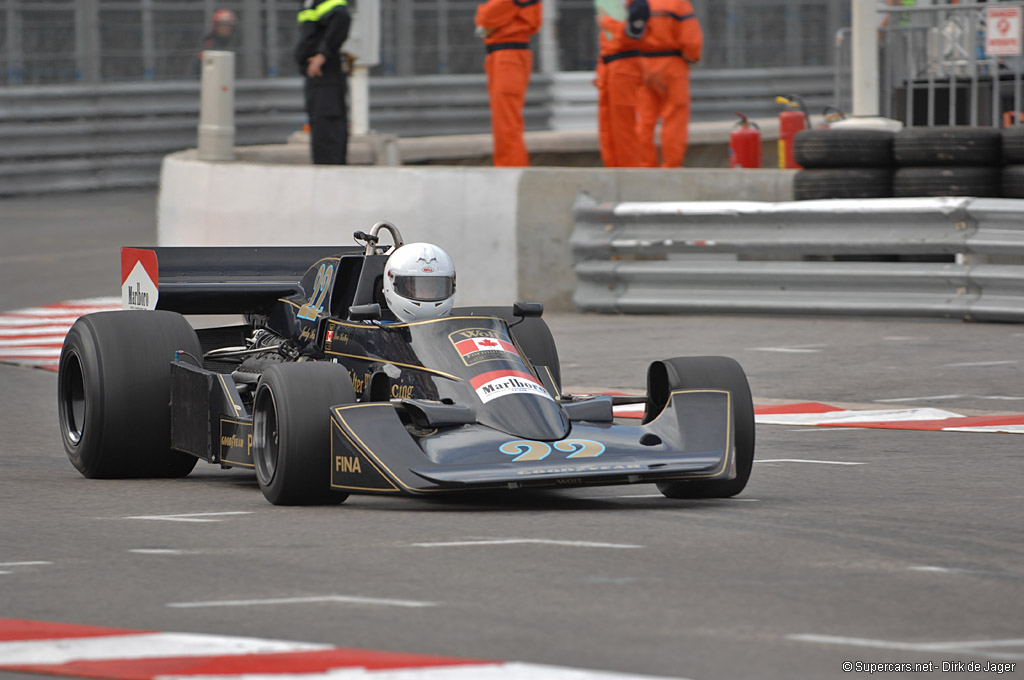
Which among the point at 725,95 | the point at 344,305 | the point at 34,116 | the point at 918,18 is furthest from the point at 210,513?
the point at 725,95

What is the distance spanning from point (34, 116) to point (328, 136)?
1018cm

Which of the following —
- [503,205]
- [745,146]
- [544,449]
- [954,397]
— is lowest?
[954,397]

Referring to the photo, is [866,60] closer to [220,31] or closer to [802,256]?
[802,256]

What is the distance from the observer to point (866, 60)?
1612cm

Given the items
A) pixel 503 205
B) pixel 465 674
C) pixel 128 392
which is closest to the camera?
pixel 465 674

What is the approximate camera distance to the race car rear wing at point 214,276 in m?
9.30

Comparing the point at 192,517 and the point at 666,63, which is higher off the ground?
the point at 666,63

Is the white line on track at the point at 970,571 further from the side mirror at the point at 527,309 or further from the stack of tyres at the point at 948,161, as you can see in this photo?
the stack of tyres at the point at 948,161

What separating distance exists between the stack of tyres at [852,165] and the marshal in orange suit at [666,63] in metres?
2.60

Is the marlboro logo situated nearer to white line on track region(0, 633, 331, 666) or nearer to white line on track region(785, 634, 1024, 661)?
white line on track region(0, 633, 331, 666)

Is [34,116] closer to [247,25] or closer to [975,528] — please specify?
[247,25]

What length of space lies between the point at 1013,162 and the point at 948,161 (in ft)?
1.52

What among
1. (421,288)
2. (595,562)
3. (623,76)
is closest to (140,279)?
(421,288)

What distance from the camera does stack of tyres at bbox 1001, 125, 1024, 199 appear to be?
527 inches
